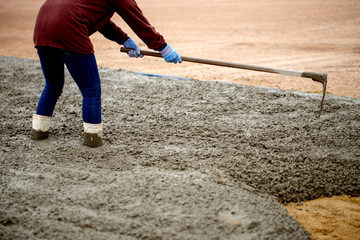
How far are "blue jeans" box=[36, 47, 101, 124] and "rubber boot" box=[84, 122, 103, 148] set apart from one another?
0.13ft

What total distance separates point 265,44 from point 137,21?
6379mm

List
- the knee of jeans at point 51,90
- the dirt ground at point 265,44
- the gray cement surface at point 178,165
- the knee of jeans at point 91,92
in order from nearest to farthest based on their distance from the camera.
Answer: the gray cement surface at point 178,165 < the dirt ground at point 265,44 < the knee of jeans at point 91,92 < the knee of jeans at point 51,90

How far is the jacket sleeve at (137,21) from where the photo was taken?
7.13ft

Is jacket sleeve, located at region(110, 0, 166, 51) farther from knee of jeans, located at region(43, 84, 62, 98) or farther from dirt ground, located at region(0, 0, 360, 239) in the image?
dirt ground, located at region(0, 0, 360, 239)

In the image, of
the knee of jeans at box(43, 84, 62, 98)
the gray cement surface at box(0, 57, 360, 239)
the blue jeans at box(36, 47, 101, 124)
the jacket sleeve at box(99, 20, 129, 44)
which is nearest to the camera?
the gray cement surface at box(0, 57, 360, 239)

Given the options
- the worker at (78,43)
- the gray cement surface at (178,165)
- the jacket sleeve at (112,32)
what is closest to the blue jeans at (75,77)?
the worker at (78,43)

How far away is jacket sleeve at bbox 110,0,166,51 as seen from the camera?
2173mm

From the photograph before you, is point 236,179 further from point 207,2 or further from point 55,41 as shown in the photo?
point 207,2

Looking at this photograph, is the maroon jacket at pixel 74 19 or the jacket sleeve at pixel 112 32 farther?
the jacket sleeve at pixel 112 32

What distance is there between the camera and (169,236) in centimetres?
158

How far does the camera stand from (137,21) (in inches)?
89.4

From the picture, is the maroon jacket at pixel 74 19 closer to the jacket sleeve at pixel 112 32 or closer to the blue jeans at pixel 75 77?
the blue jeans at pixel 75 77

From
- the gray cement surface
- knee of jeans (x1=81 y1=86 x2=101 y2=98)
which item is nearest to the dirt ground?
the gray cement surface

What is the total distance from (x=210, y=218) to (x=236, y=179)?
0.48 m
